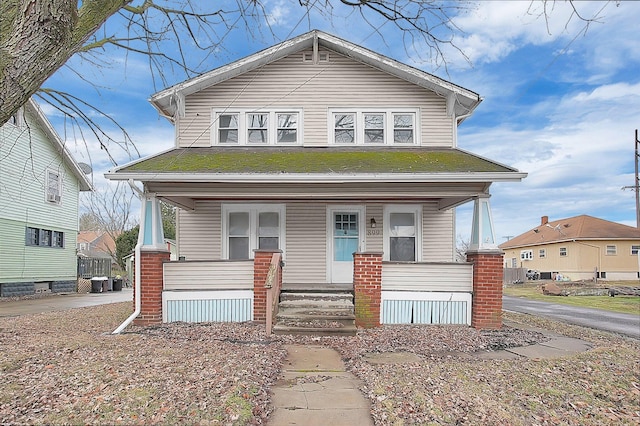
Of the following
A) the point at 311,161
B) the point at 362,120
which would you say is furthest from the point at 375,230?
the point at 362,120

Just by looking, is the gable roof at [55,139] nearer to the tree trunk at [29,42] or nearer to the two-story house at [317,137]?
the two-story house at [317,137]

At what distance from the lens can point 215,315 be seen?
944 centimetres

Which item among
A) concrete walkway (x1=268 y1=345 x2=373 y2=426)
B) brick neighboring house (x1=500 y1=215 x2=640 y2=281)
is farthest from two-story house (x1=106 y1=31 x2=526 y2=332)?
brick neighboring house (x1=500 y1=215 x2=640 y2=281)

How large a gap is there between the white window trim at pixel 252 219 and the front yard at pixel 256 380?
3.54 meters

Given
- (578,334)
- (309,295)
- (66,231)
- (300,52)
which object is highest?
(300,52)

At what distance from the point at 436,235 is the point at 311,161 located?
393 centimetres

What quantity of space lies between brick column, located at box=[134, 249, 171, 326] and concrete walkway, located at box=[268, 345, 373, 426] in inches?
154

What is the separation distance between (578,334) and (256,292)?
6.52m

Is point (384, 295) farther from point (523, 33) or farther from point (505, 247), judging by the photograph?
point (505, 247)

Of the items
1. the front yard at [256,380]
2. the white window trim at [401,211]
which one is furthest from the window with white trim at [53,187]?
the white window trim at [401,211]

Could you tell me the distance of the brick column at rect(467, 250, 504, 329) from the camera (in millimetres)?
9234

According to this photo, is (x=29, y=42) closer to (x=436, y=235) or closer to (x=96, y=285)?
(x=436, y=235)

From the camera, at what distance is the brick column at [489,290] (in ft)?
30.3

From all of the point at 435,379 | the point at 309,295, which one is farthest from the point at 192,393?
the point at 309,295
